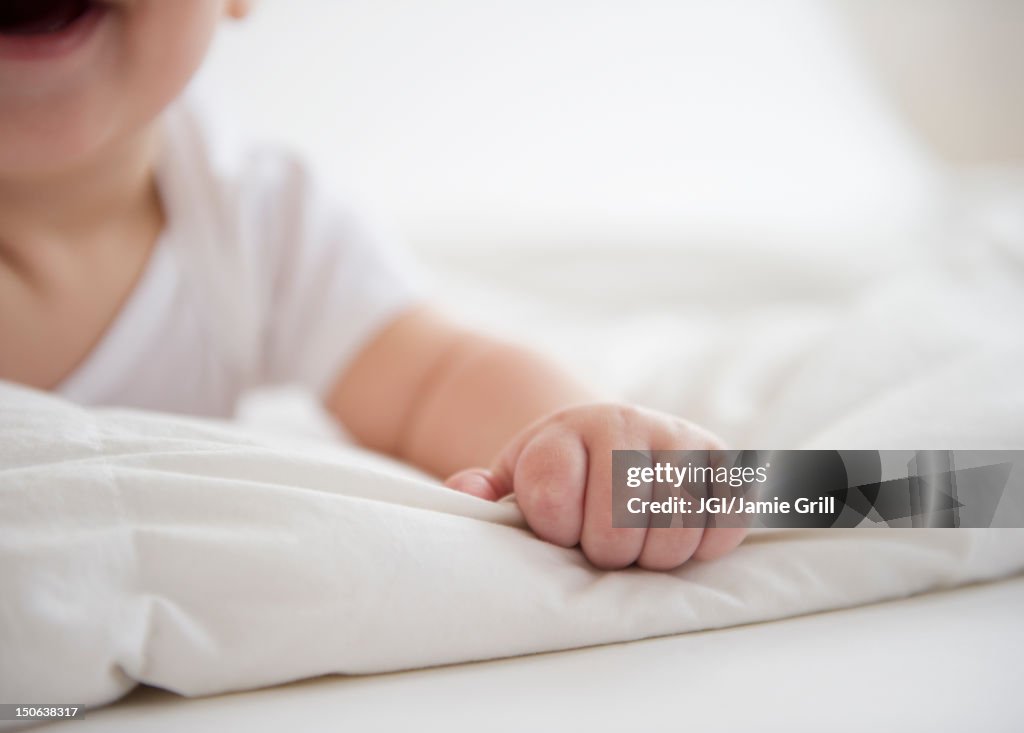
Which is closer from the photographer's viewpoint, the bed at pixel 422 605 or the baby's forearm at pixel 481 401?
the bed at pixel 422 605

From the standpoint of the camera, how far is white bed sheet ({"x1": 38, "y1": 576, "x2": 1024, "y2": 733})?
277 millimetres

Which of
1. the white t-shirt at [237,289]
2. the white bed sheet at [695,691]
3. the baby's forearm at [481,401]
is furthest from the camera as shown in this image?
the white t-shirt at [237,289]

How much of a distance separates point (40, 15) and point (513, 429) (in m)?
0.34

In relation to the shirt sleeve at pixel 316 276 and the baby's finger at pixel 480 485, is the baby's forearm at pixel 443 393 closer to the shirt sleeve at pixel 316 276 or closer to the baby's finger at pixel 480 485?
the shirt sleeve at pixel 316 276

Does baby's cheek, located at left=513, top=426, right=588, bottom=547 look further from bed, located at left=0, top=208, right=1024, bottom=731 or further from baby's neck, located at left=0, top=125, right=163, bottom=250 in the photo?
baby's neck, located at left=0, top=125, right=163, bottom=250

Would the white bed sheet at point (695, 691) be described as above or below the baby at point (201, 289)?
below

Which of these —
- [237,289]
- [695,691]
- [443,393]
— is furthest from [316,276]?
[695,691]

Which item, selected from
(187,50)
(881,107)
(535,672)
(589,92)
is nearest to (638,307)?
(187,50)

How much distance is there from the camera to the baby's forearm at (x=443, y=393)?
543mm

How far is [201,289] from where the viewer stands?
26.4 inches

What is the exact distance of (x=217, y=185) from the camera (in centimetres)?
67

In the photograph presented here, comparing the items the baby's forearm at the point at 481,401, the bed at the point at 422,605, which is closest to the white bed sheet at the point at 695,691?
the bed at the point at 422,605

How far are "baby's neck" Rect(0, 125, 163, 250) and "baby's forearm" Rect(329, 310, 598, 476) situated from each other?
20 centimetres

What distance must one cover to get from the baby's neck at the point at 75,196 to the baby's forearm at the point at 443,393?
0.66 ft
